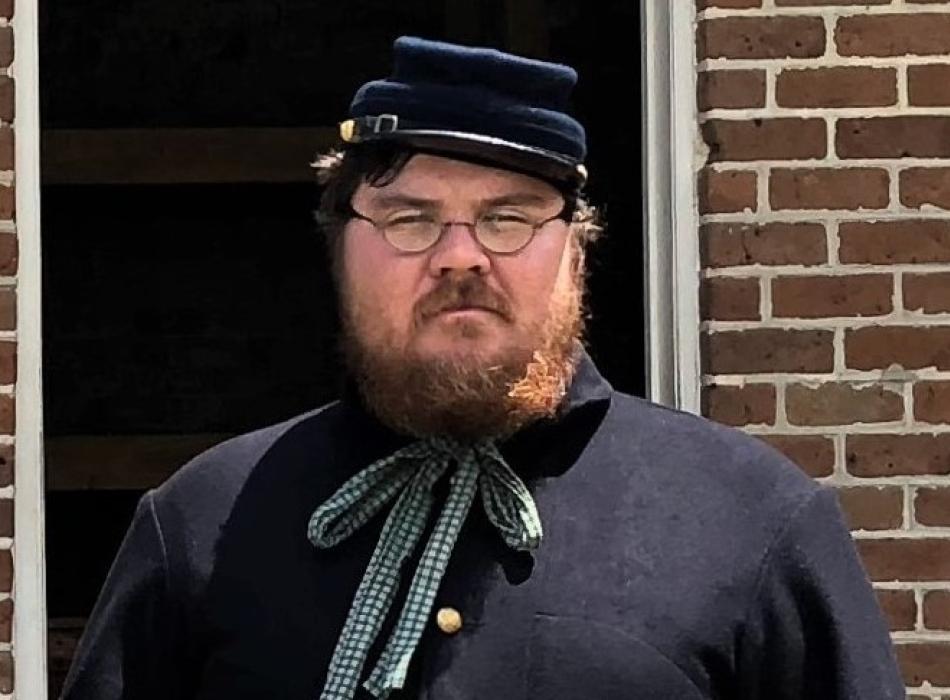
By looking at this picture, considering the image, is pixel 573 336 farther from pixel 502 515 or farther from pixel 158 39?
pixel 158 39

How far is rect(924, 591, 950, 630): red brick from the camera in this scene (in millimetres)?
2795

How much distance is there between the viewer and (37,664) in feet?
9.26

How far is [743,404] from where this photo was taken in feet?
9.15

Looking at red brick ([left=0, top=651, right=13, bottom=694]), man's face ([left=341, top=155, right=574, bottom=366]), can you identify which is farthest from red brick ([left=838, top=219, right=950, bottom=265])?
red brick ([left=0, top=651, right=13, bottom=694])

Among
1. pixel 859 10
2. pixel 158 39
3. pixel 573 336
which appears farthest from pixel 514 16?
pixel 573 336

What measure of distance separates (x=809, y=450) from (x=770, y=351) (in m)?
0.16

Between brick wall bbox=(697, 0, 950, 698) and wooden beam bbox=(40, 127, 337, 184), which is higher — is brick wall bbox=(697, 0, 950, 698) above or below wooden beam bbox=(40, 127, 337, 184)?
below

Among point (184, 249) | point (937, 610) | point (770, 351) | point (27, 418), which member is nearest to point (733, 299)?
point (770, 351)

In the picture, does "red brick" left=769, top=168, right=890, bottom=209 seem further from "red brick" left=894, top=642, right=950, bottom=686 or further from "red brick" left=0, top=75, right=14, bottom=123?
"red brick" left=0, top=75, right=14, bottom=123

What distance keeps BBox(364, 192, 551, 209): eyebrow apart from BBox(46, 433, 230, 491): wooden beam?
3.19m

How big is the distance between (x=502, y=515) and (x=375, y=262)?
0.27 m

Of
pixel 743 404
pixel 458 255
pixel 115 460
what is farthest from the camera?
pixel 115 460

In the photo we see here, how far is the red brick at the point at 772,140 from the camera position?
9.17ft

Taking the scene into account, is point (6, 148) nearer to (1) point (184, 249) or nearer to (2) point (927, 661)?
(2) point (927, 661)
